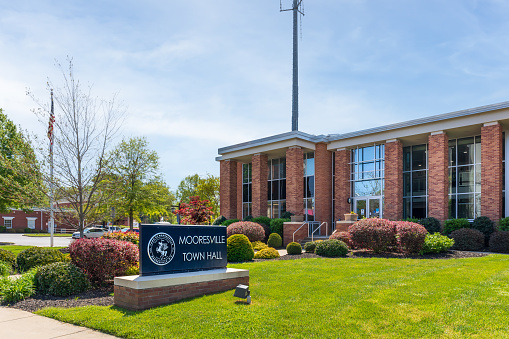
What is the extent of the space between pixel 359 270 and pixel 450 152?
15.4m

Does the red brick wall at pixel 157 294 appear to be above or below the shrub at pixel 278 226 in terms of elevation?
above

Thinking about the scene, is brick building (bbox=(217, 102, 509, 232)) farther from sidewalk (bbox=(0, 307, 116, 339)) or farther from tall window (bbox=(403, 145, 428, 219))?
sidewalk (bbox=(0, 307, 116, 339))

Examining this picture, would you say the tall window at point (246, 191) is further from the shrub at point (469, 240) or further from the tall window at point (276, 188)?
the shrub at point (469, 240)

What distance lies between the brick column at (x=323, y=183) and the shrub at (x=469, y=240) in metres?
9.72

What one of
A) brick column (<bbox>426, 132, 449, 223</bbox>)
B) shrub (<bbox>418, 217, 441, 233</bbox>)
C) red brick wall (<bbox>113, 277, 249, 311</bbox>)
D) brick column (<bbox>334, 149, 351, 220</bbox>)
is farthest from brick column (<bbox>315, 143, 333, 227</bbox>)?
red brick wall (<bbox>113, 277, 249, 311</bbox>)

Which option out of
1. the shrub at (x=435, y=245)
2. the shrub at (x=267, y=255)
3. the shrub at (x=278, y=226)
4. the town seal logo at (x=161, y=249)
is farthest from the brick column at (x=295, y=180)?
the town seal logo at (x=161, y=249)

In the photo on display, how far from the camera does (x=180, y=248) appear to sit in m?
8.50

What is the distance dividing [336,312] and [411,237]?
33.5ft

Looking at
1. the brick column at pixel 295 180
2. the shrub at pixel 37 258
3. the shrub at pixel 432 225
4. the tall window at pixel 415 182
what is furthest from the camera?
the brick column at pixel 295 180

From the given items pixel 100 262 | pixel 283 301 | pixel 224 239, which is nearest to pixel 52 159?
pixel 100 262

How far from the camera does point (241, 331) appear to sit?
6074 mm

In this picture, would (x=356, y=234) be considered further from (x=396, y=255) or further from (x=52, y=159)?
(x=52, y=159)

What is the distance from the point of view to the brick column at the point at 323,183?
2728 cm

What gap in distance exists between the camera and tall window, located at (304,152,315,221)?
2811cm
